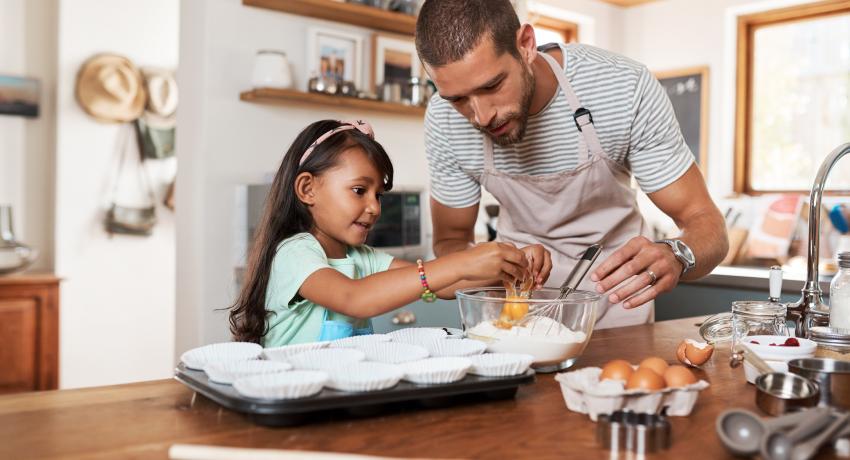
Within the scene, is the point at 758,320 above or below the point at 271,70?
below

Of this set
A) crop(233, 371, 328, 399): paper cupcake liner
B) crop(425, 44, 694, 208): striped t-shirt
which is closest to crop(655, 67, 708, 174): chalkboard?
crop(425, 44, 694, 208): striped t-shirt

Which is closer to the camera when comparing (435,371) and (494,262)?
(435,371)

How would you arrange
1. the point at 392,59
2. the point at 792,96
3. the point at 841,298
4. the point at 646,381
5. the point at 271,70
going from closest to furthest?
1. the point at 646,381
2. the point at 841,298
3. the point at 271,70
4. the point at 392,59
5. the point at 792,96

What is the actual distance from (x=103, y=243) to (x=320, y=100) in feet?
6.13

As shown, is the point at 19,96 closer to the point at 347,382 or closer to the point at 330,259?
the point at 330,259

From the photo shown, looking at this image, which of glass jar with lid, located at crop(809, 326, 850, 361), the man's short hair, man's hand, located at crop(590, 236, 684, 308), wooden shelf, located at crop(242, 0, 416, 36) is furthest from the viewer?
wooden shelf, located at crop(242, 0, 416, 36)

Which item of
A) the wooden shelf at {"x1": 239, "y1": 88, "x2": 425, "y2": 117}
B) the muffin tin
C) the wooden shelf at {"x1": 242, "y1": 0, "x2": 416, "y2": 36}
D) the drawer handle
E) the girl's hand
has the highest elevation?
the wooden shelf at {"x1": 242, "y1": 0, "x2": 416, "y2": 36}

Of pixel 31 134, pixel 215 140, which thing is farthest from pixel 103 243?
pixel 215 140

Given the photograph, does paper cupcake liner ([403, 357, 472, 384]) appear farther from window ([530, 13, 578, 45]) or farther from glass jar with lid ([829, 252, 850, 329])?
window ([530, 13, 578, 45])

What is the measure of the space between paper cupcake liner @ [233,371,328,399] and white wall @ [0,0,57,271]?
3.74 meters

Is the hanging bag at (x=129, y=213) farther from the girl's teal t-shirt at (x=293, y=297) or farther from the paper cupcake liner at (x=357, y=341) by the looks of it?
the paper cupcake liner at (x=357, y=341)

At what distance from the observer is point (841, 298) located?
134cm

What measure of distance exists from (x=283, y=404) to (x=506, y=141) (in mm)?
993

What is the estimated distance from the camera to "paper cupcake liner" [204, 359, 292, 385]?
0.89 m
